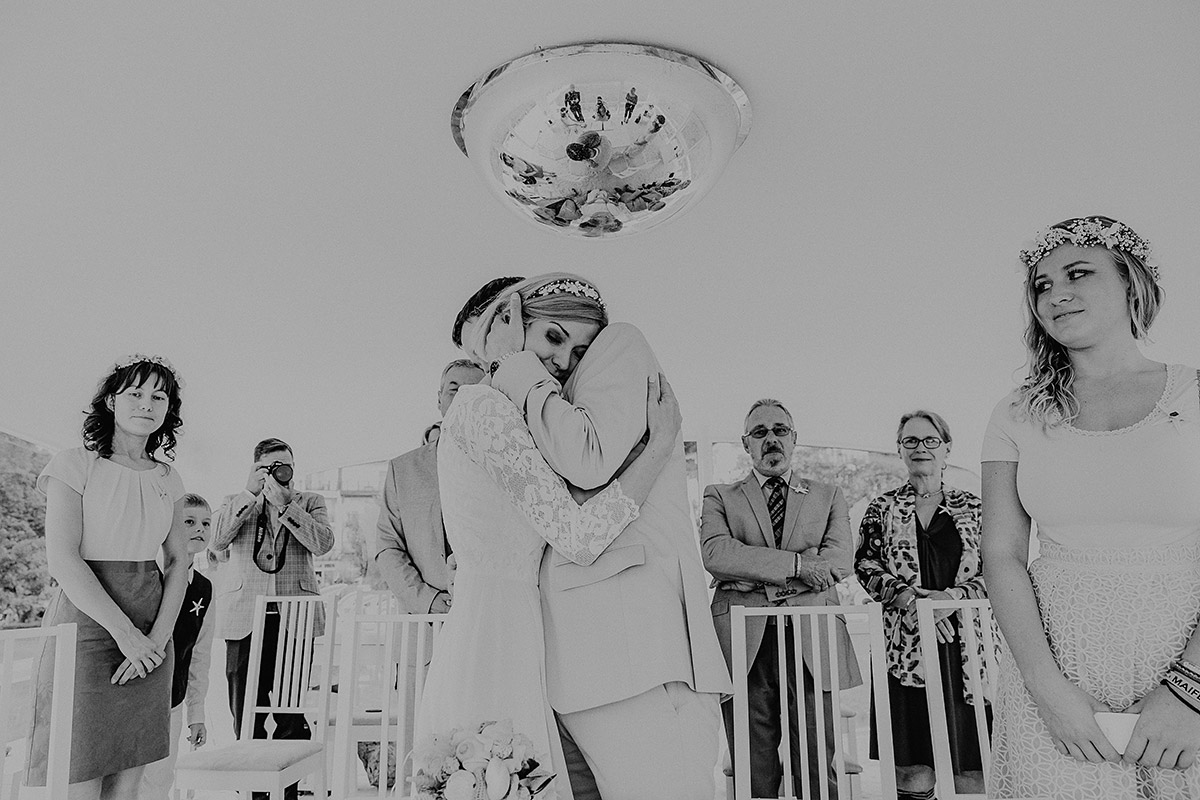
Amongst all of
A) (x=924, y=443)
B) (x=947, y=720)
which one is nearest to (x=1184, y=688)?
(x=947, y=720)

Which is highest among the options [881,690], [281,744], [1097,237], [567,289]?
[1097,237]

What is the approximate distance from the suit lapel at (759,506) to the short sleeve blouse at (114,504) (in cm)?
201

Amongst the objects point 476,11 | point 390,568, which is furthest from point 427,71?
point 390,568

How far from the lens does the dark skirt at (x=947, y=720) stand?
2936 millimetres

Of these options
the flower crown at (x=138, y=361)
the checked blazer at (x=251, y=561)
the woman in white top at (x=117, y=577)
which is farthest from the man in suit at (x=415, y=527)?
the checked blazer at (x=251, y=561)

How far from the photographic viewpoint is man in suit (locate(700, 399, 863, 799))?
293cm

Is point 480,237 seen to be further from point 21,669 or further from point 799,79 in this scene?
point 21,669

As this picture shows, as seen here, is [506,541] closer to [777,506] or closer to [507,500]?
[507,500]

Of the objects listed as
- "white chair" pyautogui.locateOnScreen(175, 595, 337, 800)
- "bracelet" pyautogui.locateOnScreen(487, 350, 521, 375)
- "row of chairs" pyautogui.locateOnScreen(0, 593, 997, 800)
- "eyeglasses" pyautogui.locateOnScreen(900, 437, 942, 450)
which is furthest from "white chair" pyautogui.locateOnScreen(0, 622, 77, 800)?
"eyeglasses" pyautogui.locateOnScreen(900, 437, 942, 450)

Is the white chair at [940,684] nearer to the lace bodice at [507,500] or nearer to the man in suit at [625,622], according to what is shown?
the man in suit at [625,622]

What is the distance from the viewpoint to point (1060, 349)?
5.38 feet

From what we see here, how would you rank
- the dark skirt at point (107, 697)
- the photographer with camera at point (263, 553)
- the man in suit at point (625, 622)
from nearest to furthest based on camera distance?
1. the man in suit at point (625, 622)
2. the dark skirt at point (107, 697)
3. the photographer with camera at point (263, 553)

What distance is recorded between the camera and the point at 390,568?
2904 millimetres

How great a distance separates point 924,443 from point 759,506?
2.36ft
